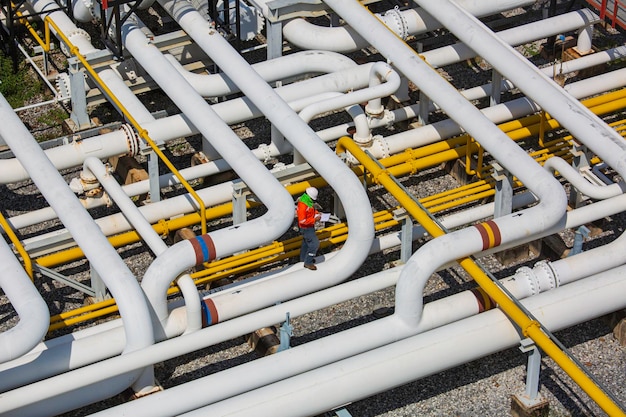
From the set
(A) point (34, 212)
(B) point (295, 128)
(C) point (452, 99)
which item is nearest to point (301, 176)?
(B) point (295, 128)

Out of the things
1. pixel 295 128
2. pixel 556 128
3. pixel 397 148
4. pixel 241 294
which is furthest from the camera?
pixel 556 128

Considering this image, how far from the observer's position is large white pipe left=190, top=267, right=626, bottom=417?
1611cm

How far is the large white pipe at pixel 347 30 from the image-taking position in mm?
22812

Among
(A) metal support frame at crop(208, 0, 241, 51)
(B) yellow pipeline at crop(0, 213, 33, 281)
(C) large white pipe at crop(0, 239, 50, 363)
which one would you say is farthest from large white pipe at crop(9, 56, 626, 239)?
(A) metal support frame at crop(208, 0, 241, 51)

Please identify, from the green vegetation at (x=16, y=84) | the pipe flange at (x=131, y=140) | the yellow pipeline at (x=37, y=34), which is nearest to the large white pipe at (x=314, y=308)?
the pipe flange at (x=131, y=140)

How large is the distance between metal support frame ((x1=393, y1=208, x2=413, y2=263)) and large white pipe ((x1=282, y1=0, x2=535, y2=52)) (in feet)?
16.0

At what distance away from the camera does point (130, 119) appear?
2042cm

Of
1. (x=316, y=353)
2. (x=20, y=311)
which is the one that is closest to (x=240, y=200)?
(x=316, y=353)

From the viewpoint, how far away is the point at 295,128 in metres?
19.4

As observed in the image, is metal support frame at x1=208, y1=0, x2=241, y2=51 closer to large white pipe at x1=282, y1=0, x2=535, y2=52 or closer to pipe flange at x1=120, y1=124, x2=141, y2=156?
large white pipe at x1=282, y1=0, x2=535, y2=52

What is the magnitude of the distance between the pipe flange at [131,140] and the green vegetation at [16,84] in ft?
13.2

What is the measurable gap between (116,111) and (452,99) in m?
6.30

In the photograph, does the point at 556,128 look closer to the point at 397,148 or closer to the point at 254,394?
the point at 397,148

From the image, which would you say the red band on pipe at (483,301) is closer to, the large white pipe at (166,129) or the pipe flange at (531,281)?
the pipe flange at (531,281)
